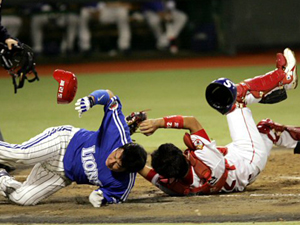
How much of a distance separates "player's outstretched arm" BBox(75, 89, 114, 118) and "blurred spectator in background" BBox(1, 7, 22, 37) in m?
11.7

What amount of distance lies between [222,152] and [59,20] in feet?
37.8

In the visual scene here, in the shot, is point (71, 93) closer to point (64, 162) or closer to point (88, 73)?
point (64, 162)

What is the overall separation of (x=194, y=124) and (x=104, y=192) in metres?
0.91

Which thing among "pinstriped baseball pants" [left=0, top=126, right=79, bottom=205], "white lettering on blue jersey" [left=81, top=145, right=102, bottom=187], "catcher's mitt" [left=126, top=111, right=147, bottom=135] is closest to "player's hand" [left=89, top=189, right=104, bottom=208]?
"white lettering on blue jersey" [left=81, top=145, right=102, bottom=187]

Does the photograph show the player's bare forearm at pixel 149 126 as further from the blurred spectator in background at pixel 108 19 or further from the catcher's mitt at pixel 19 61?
the blurred spectator in background at pixel 108 19

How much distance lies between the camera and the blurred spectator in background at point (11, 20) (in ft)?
54.2

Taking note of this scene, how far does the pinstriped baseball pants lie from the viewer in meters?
5.36

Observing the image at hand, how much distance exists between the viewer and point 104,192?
526 centimetres

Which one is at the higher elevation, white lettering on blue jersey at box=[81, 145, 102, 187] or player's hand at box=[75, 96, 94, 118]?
player's hand at box=[75, 96, 94, 118]

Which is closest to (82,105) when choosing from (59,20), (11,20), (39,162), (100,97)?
(100,97)

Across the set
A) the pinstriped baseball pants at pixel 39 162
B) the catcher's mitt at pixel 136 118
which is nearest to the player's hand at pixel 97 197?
the pinstriped baseball pants at pixel 39 162

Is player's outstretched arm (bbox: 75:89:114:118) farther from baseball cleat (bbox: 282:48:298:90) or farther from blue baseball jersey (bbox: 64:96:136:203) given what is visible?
baseball cleat (bbox: 282:48:298:90)

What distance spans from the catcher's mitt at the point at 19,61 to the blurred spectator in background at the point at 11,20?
9.63 meters

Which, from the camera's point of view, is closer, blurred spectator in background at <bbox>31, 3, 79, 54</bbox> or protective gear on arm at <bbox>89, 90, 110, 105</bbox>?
protective gear on arm at <bbox>89, 90, 110, 105</bbox>
